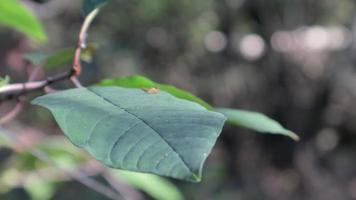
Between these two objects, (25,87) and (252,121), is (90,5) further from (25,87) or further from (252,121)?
(252,121)

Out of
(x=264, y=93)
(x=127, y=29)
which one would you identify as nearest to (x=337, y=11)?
(x=264, y=93)

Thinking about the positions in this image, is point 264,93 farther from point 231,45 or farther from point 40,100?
point 40,100

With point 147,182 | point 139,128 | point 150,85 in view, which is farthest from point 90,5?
point 147,182

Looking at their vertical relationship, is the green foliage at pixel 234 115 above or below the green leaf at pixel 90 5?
below

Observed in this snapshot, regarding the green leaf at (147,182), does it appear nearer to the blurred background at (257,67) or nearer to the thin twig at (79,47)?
the thin twig at (79,47)

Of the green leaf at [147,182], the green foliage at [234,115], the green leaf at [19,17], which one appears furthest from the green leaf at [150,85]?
the green leaf at [147,182]

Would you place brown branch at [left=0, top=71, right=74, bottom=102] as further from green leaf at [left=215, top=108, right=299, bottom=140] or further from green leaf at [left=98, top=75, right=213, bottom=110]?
green leaf at [left=215, top=108, right=299, bottom=140]

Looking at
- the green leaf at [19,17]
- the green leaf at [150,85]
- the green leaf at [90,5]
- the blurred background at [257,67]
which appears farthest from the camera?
the blurred background at [257,67]
